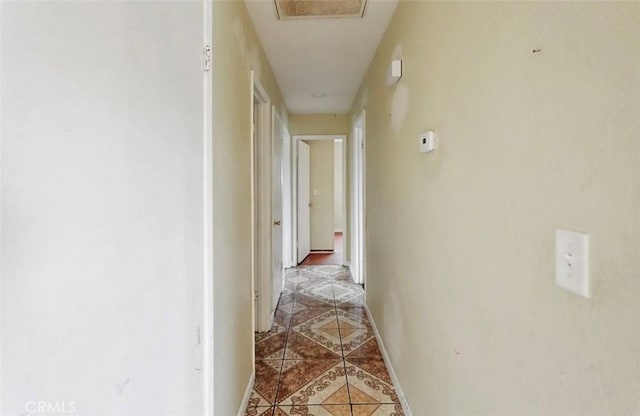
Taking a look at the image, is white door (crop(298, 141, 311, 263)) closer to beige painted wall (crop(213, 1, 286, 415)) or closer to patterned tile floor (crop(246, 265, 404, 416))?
patterned tile floor (crop(246, 265, 404, 416))

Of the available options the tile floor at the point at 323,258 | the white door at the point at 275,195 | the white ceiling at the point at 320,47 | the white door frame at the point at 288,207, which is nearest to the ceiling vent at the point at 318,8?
the white ceiling at the point at 320,47

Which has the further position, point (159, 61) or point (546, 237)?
point (159, 61)

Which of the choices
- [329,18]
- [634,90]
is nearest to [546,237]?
[634,90]

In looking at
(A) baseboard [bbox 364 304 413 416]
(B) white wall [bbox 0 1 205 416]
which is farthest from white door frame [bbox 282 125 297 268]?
(B) white wall [bbox 0 1 205 416]

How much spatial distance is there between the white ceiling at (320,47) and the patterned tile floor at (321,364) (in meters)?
2.43

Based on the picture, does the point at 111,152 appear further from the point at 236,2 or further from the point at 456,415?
the point at 456,415

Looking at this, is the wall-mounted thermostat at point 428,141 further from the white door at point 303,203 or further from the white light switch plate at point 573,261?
the white door at point 303,203

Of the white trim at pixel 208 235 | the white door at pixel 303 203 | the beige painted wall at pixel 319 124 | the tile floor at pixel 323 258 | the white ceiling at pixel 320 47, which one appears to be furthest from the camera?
the tile floor at pixel 323 258

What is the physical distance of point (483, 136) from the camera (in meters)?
0.91

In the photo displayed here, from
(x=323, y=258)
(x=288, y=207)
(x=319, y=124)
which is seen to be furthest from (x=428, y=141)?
(x=323, y=258)

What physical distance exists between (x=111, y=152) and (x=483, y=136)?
1.04 metres

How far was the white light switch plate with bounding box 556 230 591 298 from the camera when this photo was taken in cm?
57

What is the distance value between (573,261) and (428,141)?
32.6 inches

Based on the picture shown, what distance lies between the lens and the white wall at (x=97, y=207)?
1.82 feet
